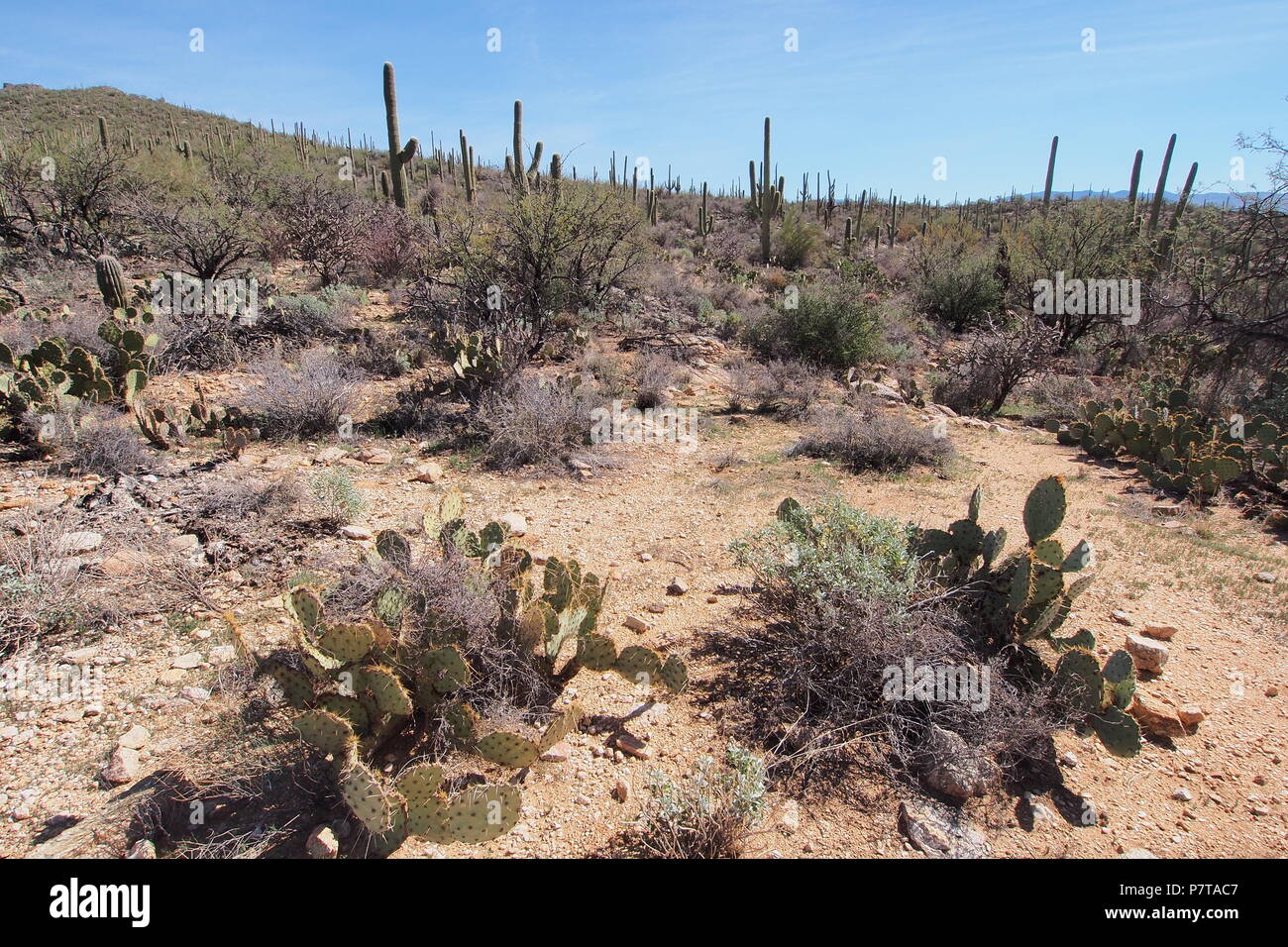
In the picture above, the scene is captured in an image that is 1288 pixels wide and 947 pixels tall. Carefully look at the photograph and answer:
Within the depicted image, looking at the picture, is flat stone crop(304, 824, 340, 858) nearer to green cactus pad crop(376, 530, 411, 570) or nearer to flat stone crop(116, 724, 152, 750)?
flat stone crop(116, 724, 152, 750)

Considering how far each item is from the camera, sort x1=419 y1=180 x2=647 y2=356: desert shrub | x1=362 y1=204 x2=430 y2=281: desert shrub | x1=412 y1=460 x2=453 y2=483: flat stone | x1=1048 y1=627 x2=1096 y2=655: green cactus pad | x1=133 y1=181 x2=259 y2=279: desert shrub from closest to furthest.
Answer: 1. x1=1048 y1=627 x2=1096 y2=655: green cactus pad
2. x1=412 y1=460 x2=453 y2=483: flat stone
3. x1=419 y1=180 x2=647 y2=356: desert shrub
4. x1=133 y1=181 x2=259 y2=279: desert shrub
5. x1=362 y1=204 x2=430 y2=281: desert shrub

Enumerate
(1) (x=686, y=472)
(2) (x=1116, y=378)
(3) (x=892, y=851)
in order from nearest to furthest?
(3) (x=892, y=851) → (1) (x=686, y=472) → (2) (x=1116, y=378)

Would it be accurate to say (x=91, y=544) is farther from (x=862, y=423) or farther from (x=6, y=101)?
(x=6, y=101)

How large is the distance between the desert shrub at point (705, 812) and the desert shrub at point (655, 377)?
21.7 feet

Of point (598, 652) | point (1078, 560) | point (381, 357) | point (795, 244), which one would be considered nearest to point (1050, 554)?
point (1078, 560)

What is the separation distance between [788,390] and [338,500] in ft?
21.6

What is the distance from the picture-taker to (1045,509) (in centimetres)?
394

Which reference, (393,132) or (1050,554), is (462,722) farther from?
(393,132)

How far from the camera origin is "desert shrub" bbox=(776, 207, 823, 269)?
76.9ft

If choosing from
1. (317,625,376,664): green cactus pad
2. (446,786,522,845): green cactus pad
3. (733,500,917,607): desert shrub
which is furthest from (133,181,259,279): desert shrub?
(446,786,522,845): green cactus pad

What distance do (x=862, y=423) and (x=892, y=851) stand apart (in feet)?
19.5

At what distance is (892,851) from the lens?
8.80 feet

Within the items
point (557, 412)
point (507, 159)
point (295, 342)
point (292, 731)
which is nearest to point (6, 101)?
point (507, 159)

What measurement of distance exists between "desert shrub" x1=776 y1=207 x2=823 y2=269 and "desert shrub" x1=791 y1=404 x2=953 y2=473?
56.7 feet
